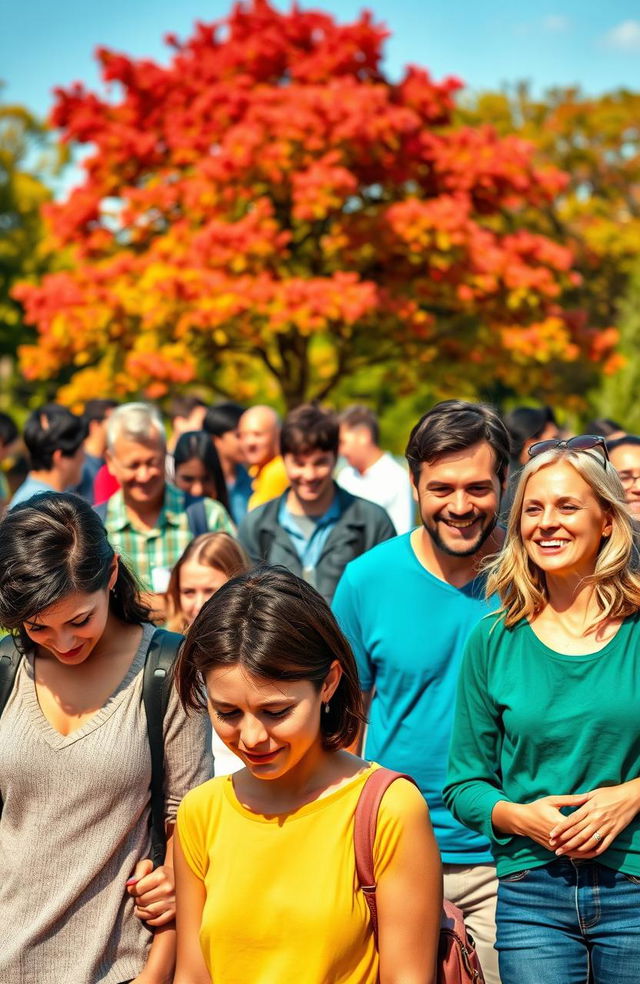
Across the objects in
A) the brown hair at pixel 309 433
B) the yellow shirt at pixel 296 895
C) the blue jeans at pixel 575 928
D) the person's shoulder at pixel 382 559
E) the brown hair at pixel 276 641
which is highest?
the brown hair at pixel 309 433

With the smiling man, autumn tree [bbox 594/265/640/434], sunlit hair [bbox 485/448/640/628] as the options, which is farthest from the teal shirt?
autumn tree [bbox 594/265/640/434]

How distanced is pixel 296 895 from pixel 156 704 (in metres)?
0.69

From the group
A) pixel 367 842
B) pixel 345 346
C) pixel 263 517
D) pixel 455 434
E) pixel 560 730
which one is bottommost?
pixel 367 842

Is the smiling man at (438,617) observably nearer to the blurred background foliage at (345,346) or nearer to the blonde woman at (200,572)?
the blonde woman at (200,572)

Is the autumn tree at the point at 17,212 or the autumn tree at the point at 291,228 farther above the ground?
the autumn tree at the point at 17,212

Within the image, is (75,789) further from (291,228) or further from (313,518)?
(291,228)

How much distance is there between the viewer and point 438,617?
3.61 m

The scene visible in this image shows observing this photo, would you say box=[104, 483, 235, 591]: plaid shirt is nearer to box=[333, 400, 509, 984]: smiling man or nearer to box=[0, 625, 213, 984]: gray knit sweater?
box=[333, 400, 509, 984]: smiling man

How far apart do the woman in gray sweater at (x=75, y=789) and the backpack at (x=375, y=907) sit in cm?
64

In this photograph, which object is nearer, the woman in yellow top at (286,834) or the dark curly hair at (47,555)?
the woman in yellow top at (286,834)

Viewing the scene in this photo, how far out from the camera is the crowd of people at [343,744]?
2.42m

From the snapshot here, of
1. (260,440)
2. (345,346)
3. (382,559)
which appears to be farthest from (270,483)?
(345,346)

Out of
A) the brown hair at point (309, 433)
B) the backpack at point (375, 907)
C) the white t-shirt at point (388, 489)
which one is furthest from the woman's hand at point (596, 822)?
the white t-shirt at point (388, 489)

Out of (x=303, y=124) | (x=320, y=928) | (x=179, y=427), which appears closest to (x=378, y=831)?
(x=320, y=928)
